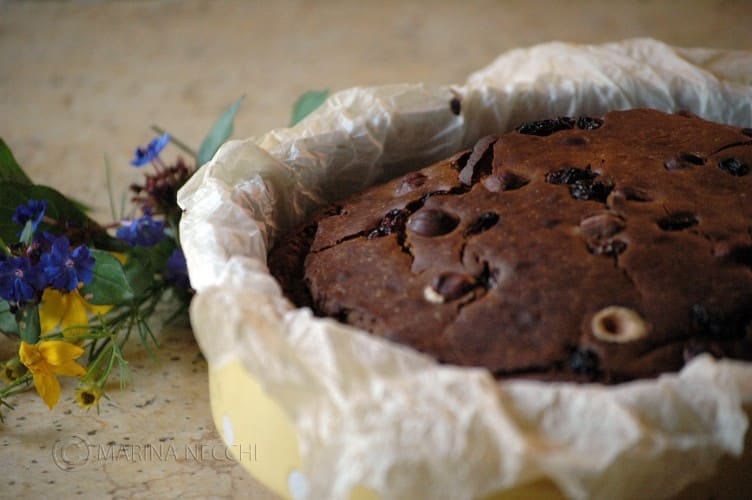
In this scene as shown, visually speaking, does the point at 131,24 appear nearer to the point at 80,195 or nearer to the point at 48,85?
the point at 48,85

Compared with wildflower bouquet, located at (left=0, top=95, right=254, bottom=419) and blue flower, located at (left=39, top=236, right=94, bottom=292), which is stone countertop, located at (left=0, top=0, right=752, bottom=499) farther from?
blue flower, located at (left=39, top=236, right=94, bottom=292)

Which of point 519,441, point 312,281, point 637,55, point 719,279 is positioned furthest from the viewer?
point 637,55

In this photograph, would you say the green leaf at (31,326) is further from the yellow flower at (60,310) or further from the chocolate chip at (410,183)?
the chocolate chip at (410,183)

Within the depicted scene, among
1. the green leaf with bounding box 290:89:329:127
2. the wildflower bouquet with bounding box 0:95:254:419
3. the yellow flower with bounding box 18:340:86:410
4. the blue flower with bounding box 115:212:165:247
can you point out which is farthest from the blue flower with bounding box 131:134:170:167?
the yellow flower with bounding box 18:340:86:410

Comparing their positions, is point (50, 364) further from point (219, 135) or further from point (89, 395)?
point (219, 135)

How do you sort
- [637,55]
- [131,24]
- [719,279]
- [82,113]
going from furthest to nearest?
[131,24] < [82,113] < [637,55] < [719,279]

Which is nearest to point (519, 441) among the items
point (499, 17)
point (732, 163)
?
point (732, 163)
